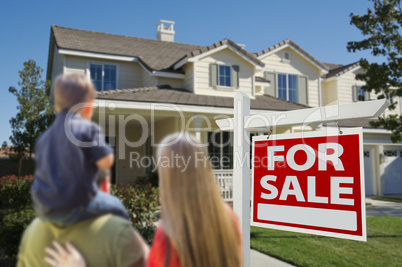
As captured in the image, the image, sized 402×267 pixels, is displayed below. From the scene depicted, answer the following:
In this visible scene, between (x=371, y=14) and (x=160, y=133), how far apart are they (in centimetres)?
801

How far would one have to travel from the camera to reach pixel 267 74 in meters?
15.3

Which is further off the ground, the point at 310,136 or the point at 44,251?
the point at 310,136

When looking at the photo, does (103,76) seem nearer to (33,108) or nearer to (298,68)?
(33,108)

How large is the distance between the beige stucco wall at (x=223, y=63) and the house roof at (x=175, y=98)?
0.55 meters

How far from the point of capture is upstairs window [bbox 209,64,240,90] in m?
12.8

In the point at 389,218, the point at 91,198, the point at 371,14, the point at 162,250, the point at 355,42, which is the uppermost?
the point at 371,14

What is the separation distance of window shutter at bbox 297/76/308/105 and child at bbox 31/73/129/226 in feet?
50.6

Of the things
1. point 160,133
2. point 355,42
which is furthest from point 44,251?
point 160,133

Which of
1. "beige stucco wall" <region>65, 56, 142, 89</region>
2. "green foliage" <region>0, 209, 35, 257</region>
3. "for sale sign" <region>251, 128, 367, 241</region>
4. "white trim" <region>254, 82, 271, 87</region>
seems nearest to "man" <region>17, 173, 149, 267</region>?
"for sale sign" <region>251, 128, 367, 241</region>

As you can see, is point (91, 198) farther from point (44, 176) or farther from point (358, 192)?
point (358, 192)

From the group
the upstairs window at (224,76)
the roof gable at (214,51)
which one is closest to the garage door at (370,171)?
the roof gable at (214,51)

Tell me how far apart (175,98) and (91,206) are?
9827 millimetres

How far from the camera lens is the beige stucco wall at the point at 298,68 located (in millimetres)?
15570

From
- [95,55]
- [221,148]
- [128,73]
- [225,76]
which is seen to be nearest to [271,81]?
[225,76]
